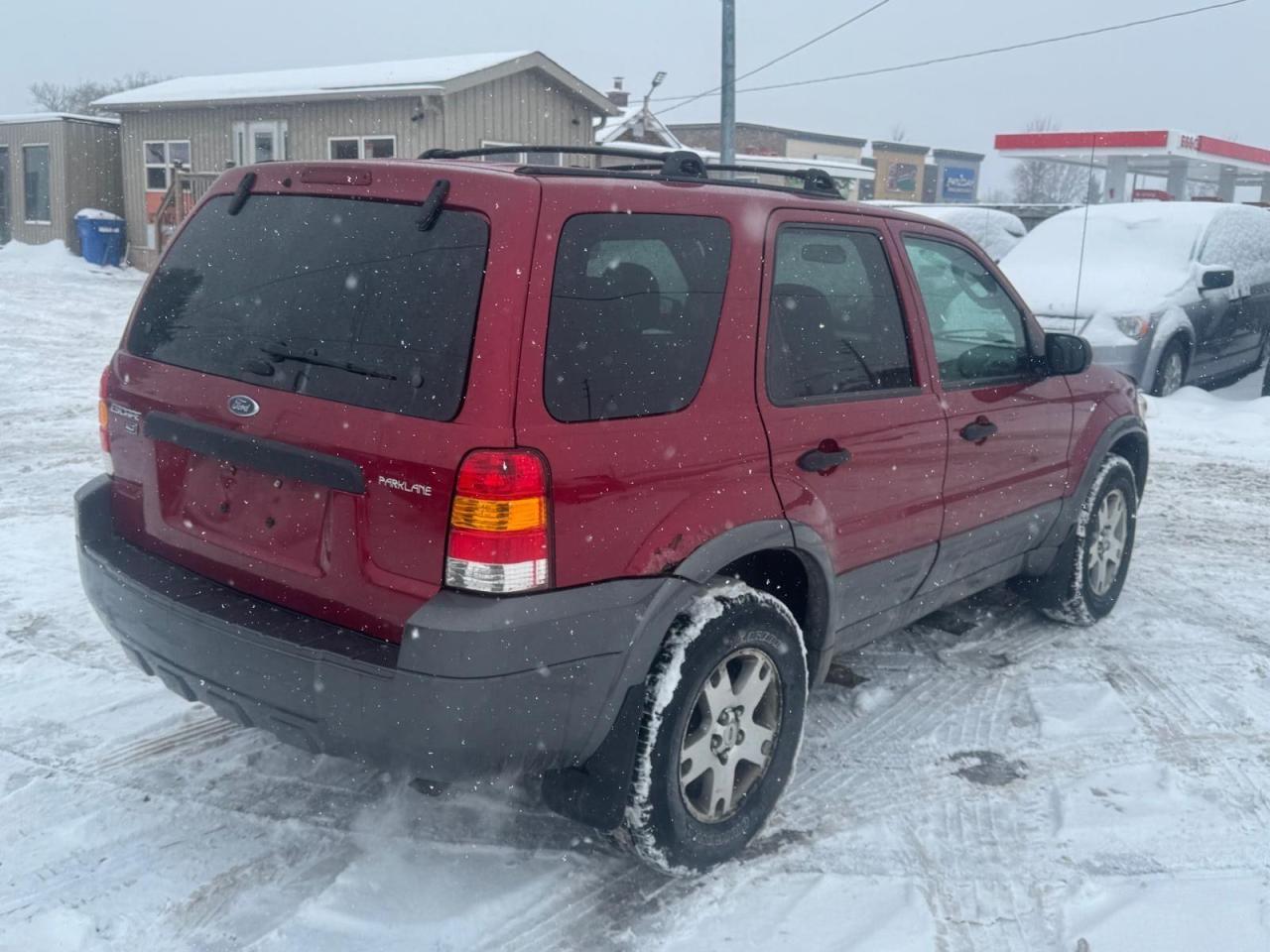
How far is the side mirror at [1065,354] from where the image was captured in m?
4.60

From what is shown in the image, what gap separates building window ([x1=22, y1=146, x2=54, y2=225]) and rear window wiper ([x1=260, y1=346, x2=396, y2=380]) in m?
23.6

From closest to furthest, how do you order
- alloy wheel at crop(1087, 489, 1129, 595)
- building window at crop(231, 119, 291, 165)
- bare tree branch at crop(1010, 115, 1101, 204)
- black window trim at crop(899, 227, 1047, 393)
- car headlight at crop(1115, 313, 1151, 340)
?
black window trim at crop(899, 227, 1047, 393), alloy wheel at crop(1087, 489, 1129, 595), car headlight at crop(1115, 313, 1151, 340), building window at crop(231, 119, 291, 165), bare tree branch at crop(1010, 115, 1101, 204)

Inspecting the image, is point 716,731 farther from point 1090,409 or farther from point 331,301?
point 1090,409

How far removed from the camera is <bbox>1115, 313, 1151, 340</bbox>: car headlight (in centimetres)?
1017

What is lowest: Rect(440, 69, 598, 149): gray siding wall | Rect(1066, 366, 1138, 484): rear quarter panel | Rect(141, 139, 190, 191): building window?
Rect(1066, 366, 1138, 484): rear quarter panel

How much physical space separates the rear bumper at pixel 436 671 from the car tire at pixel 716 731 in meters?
0.14

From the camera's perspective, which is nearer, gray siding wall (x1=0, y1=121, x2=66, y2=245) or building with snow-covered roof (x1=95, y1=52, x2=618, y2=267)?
building with snow-covered roof (x1=95, y1=52, x2=618, y2=267)

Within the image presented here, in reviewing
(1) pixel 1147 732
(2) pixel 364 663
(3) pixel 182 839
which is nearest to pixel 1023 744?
(1) pixel 1147 732

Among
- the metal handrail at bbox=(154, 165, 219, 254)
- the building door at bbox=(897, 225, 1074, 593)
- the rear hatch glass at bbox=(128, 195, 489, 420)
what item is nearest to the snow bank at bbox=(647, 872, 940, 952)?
the building door at bbox=(897, 225, 1074, 593)

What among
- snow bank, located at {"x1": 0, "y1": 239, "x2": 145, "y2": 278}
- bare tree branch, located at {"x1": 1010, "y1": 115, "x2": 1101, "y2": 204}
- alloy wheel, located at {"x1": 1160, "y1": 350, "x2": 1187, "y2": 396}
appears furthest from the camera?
bare tree branch, located at {"x1": 1010, "y1": 115, "x2": 1101, "y2": 204}

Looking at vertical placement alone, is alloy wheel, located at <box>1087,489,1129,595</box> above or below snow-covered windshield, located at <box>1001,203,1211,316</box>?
below

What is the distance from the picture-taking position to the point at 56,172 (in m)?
23.1

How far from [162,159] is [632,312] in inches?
865

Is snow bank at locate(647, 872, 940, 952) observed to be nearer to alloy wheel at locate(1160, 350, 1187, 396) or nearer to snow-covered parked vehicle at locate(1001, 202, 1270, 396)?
snow-covered parked vehicle at locate(1001, 202, 1270, 396)
